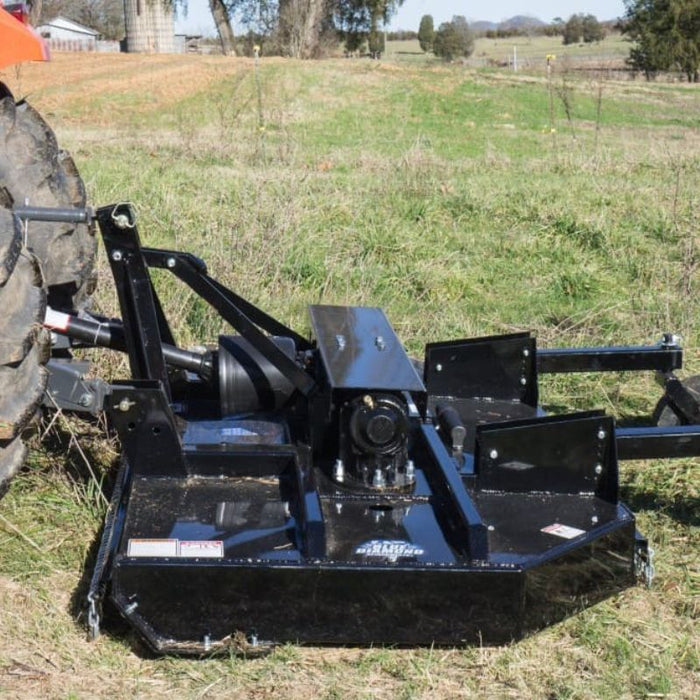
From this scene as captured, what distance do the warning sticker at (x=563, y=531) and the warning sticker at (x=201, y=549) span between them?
0.97 metres

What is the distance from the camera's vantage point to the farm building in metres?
52.1

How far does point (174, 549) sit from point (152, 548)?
6 centimetres

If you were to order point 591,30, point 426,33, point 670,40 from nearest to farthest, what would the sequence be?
point 670,40 < point 426,33 < point 591,30

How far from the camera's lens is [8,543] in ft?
11.8

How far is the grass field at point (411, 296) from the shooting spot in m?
2.94

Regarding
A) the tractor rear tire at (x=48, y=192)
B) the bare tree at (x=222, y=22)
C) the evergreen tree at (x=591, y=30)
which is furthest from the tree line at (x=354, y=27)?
the evergreen tree at (x=591, y=30)

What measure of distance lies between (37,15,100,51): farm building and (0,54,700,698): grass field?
3701 centimetres

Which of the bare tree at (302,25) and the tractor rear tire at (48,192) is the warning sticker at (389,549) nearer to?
the tractor rear tire at (48,192)

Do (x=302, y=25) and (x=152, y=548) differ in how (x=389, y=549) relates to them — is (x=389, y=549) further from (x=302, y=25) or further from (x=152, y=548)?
(x=302, y=25)

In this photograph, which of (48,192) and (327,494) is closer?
(327,494)

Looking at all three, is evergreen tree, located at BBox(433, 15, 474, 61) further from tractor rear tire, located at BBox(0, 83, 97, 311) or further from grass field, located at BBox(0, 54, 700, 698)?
tractor rear tire, located at BBox(0, 83, 97, 311)

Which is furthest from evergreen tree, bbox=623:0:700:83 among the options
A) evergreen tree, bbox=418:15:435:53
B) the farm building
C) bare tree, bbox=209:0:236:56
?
evergreen tree, bbox=418:15:435:53

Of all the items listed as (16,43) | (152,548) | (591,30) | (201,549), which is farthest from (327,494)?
(591,30)

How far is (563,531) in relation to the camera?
315 cm
